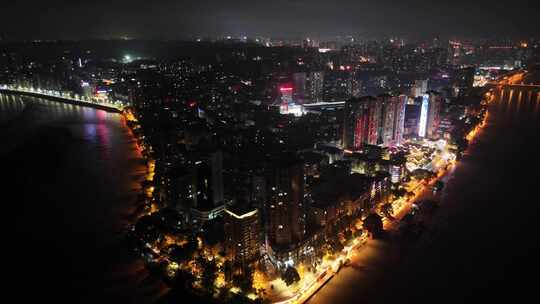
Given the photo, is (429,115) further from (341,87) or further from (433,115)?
(341,87)

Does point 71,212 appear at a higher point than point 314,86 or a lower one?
lower

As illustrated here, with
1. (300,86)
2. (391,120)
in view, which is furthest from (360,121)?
(300,86)

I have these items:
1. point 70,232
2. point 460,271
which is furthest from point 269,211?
point 70,232

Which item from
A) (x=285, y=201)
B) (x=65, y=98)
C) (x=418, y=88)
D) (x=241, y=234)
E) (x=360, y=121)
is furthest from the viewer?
(x=65, y=98)

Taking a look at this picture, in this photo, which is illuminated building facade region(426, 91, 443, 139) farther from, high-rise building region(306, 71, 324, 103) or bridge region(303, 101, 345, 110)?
high-rise building region(306, 71, 324, 103)

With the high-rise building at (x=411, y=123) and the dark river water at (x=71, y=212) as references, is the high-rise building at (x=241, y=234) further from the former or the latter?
the high-rise building at (x=411, y=123)

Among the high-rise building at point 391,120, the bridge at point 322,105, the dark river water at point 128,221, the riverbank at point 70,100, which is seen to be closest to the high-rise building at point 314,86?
the bridge at point 322,105

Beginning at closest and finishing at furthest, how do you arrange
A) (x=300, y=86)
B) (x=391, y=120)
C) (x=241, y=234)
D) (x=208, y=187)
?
(x=241, y=234)
(x=208, y=187)
(x=391, y=120)
(x=300, y=86)
